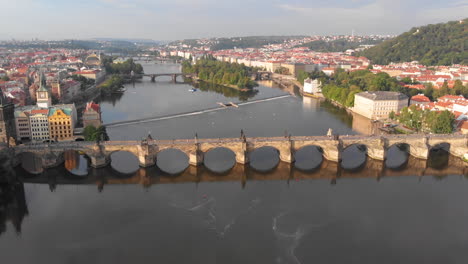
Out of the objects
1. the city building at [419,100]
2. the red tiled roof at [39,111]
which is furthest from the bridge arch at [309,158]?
the city building at [419,100]

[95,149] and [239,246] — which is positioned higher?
[95,149]

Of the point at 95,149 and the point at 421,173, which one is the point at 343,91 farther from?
the point at 95,149

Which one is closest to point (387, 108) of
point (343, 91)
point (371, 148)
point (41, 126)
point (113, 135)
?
point (343, 91)

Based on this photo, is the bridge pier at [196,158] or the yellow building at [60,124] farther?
the yellow building at [60,124]

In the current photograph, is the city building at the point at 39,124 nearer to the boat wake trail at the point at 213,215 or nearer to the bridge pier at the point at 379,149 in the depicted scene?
the boat wake trail at the point at 213,215

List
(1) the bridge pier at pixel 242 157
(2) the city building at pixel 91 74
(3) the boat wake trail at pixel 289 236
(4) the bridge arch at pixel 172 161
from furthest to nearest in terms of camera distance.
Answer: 1. (2) the city building at pixel 91 74
2. (1) the bridge pier at pixel 242 157
3. (4) the bridge arch at pixel 172 161
4. (3) the boat wake trail at pixel 289 236

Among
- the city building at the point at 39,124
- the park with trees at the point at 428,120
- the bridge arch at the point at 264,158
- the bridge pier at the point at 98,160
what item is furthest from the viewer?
the park with trees at the point at 428,120

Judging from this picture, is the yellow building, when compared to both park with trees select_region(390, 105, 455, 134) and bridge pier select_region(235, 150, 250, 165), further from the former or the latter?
park with trees select_region(390, 105, 455, 134)
